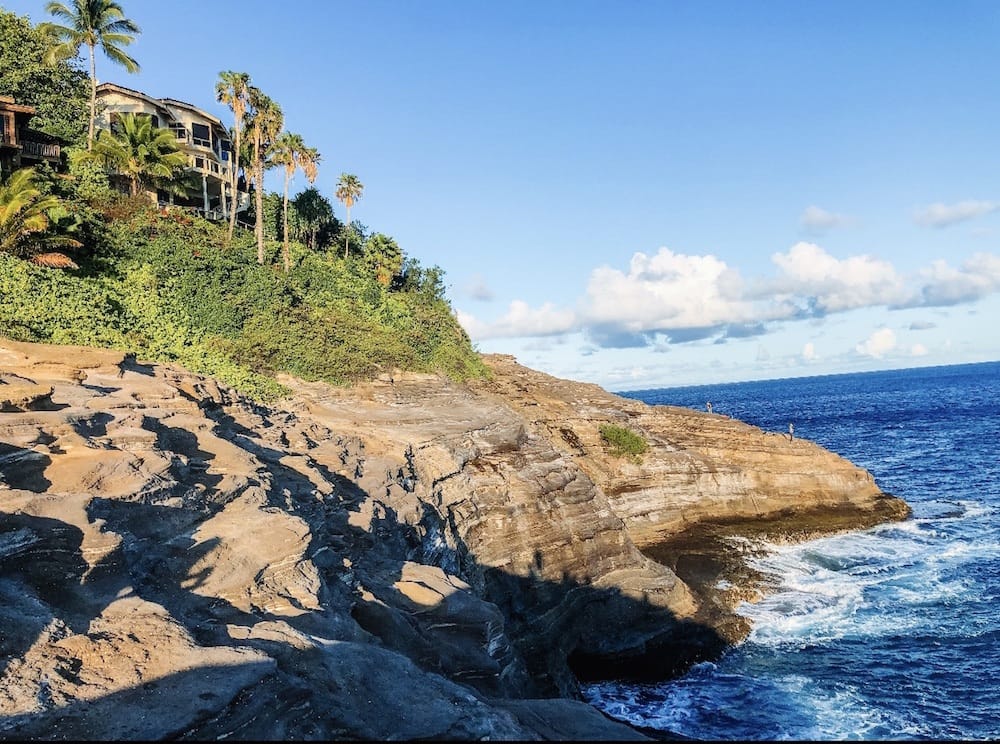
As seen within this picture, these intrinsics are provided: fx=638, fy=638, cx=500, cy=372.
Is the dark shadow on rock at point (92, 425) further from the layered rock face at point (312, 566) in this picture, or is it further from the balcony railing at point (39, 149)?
the balcony railing at point (39, 149)

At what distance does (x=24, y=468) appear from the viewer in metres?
11.1

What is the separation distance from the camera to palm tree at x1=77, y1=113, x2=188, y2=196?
38500 mm

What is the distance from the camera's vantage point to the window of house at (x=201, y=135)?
189 ft

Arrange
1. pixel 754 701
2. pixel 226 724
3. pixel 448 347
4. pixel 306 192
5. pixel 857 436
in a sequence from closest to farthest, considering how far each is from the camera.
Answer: pixel 226 724 → pixel 754 701 → pixel 448 347 → pixel 306 192 → pixel 857 436

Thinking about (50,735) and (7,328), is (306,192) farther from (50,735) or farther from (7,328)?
(50,735)

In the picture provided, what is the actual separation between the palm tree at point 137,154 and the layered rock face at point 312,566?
21.6 m

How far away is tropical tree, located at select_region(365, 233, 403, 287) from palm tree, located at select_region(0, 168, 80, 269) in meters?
26.4

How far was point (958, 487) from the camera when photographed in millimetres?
45281

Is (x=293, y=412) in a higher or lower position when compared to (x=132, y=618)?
higher

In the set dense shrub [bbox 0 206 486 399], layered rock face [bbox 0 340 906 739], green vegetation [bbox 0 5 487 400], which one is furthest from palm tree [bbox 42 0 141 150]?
layered rock face [bbox 0 340 906 739]

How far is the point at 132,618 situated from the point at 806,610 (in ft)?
84.6

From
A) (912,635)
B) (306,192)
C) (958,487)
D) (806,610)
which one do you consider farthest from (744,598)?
(306,192)

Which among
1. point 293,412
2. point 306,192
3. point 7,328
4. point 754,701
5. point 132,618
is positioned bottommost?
point 754,701

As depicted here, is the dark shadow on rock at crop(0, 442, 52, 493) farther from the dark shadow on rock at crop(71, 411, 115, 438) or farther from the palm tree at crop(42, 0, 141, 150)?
the palm tree at crop(42, 0, 141, 150)
